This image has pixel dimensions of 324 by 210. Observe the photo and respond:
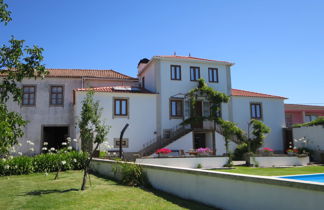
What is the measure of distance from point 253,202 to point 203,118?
1952 cm

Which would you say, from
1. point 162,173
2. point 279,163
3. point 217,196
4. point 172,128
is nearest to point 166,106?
point 172,128

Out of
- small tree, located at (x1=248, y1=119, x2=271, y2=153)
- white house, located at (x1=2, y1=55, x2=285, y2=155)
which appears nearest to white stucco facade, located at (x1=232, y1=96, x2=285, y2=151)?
white house, located at (x1=2, y1=55, x2=285, y2=155)

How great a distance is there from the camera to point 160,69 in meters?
26.3

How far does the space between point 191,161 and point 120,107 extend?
8.46 metres

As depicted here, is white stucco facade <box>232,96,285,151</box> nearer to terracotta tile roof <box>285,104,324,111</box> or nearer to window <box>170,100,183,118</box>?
window <box>170,100,183,118</box>

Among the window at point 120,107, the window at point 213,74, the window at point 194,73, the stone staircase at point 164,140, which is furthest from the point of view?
the window at point 213,74

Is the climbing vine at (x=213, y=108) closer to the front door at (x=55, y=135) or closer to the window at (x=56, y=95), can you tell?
the window at (x=56, y=95)

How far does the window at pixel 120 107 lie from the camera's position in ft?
80.4

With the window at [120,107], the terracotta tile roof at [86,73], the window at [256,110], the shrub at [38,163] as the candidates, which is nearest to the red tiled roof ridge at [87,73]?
the terracotta tile roof at [86,73]

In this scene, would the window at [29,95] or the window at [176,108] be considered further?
the window at [176,108]

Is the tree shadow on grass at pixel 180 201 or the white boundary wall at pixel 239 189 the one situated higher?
the white boundary wall at pixel 239 189

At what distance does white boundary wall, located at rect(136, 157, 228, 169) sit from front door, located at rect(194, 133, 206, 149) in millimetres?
6587

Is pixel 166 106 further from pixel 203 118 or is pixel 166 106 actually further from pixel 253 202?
pixel 253 202

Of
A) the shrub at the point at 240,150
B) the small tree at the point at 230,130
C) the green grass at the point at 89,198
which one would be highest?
the small tree at the point at 230,130
